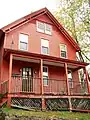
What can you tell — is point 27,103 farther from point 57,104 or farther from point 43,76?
point 43,76

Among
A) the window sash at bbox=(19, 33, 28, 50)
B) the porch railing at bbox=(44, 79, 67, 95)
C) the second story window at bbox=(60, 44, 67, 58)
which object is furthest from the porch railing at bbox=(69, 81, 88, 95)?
the window sash at bbox=(19, 33, 28, 50)

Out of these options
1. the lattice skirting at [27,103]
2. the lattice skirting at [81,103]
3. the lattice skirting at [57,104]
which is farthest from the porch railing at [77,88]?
the lattice skirting at [27,103]

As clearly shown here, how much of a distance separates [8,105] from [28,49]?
261 inches

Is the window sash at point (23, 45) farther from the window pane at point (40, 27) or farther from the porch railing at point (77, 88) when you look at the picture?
the porch railing at point (77, 88)

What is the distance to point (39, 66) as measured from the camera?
55.2 ft

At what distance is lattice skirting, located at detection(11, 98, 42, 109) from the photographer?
12.5 meters

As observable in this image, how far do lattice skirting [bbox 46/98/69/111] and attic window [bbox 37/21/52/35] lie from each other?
25.6 ft

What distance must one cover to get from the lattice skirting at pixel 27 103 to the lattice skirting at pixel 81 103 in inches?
119

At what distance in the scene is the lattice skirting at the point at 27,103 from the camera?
12453mm

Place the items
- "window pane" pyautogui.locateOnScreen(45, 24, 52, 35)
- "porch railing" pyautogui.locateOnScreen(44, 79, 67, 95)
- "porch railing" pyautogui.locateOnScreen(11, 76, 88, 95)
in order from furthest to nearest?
"window pane" pyautogui.locateOnScreen(45, 24, 52, 35) < "porch railing" pyautogui.locateOnScreen(44, 79, 67, 95) < "porch railing" pyautogui.locateOnScreen(11, 76, 88, 95)

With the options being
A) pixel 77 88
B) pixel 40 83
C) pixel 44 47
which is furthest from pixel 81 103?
pixel 44 47

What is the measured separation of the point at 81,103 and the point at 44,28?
8625mm

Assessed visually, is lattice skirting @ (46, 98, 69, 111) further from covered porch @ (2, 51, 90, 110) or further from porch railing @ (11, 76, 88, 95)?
porch railing @ (11, 76, 88, 95)

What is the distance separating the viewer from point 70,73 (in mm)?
19047
